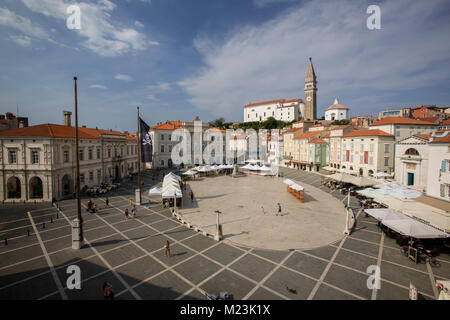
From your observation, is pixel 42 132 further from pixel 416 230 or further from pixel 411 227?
pixel 416 230

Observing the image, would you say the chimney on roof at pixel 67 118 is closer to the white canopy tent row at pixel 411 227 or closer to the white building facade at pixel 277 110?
the white canopy tent row at pixel 411 227

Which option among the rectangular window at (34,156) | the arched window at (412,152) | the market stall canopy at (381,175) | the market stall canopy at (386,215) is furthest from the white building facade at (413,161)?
the rectangular window at (34,156)

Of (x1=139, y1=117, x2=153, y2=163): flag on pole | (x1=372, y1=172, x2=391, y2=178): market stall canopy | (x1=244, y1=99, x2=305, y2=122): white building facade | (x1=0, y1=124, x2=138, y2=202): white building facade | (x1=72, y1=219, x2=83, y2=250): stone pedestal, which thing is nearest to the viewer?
(x1=72, y1=219, x2=83, y2=250): stone pedestal

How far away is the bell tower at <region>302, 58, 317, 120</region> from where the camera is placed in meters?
117

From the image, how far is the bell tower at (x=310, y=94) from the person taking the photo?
4589 inches

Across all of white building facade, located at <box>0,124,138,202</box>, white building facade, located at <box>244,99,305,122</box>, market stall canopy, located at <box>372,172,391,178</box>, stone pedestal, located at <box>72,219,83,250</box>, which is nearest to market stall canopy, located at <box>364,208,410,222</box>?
market stall canopy, located at <box>372,172,391,178</box>

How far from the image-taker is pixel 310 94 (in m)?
118

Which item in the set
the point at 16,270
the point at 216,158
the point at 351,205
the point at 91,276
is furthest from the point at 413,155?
the point at 216,158

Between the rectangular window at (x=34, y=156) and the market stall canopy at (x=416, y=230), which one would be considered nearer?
the market stall canopy at (x=416, y=230)

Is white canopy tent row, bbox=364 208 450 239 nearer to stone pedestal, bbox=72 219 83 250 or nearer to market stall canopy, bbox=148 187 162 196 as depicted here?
market stall canopy, bbox=148 187 162 196

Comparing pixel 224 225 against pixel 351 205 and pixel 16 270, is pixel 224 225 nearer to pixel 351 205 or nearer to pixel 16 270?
pixel 16 270

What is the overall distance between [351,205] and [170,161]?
50215mm

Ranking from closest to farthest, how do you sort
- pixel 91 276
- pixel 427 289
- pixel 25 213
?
pixel 427 289 < pixel 91 276 < pixel 25 213

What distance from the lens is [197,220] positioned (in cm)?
2144
